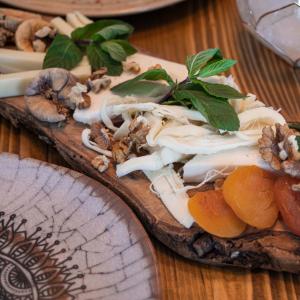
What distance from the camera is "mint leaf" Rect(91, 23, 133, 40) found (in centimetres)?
173

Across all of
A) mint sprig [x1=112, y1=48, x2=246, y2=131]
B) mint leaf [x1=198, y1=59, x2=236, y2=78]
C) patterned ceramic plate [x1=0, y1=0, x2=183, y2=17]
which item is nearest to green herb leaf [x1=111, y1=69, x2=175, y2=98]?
mint sprig [x1=112, y1=48, x2=246, y2=131]

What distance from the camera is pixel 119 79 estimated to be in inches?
64.4

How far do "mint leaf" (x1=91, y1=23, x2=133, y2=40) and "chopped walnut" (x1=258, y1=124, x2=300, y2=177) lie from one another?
2.23 ft

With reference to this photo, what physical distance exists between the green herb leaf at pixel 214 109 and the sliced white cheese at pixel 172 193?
16cm

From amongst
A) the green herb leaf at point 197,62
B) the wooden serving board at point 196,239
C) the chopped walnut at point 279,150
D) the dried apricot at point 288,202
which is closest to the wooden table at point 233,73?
the wooden serving board at point 196,239

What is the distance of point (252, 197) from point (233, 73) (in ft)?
2.61

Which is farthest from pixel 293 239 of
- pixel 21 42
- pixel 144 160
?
pixel 21 42

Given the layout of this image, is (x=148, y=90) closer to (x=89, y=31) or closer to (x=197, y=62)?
(x=197, y=62)

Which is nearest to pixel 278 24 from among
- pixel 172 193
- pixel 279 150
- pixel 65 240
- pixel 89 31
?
pixel 89 31

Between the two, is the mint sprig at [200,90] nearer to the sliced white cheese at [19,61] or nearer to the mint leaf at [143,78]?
the mint leaf at [143,78]

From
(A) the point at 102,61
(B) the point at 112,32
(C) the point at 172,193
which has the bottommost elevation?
(C) the point at 172,193

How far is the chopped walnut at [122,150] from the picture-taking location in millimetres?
1391

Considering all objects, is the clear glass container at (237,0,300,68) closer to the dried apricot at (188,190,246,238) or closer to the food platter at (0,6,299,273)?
the food platter at (0,6,299,273)

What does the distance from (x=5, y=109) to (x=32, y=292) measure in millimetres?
666
